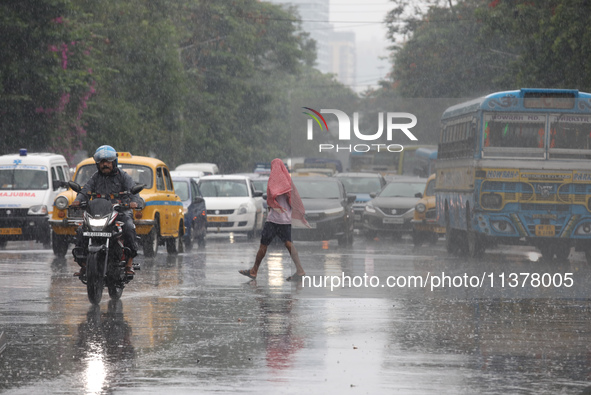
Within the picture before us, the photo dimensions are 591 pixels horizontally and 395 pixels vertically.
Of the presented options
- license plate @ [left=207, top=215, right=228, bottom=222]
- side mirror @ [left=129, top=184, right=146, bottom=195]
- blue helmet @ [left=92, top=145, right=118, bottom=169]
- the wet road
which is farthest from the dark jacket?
license plate @ [left=207, top=215, right=228, bottom=222]

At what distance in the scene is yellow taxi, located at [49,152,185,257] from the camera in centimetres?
2089

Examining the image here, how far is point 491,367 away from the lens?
8789 mm

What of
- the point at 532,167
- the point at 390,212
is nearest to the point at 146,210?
the point at 532,167

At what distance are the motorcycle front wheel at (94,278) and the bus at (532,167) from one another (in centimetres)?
1020

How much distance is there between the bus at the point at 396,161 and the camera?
2164 inches

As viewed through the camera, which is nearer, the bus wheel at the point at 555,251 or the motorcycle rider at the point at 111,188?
the motorcycle rider at the point at 111,188

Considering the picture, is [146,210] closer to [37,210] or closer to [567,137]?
[37,210]

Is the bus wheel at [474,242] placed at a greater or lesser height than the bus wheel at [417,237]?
greater

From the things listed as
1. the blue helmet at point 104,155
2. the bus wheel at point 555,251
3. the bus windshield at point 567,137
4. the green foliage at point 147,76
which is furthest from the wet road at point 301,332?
the green foliage at point 147,76

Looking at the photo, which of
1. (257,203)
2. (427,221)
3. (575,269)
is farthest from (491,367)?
(257,203)

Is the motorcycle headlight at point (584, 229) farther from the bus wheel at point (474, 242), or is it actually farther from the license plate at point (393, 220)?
the license plate at point (393, 220)

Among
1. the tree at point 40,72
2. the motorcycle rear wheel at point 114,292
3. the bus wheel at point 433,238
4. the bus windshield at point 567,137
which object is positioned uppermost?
the tree at point 40,72

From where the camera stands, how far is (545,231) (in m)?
21.2

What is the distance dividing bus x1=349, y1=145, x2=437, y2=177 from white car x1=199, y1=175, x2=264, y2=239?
22291mm
